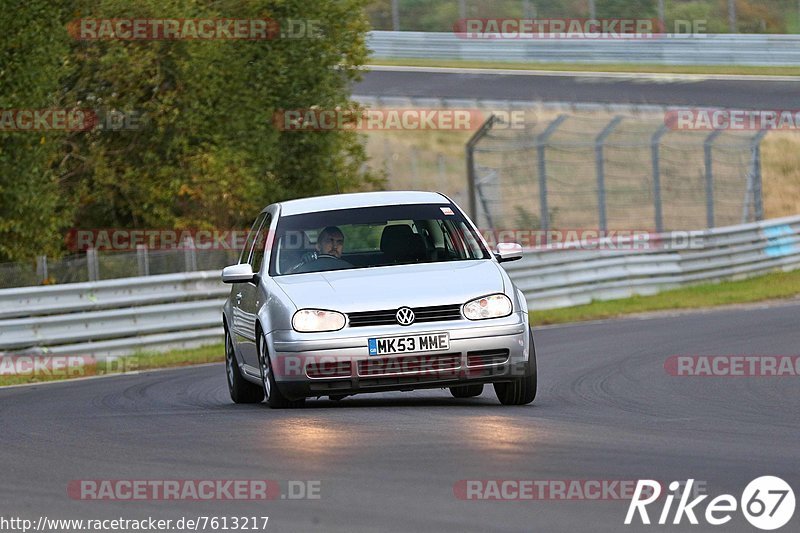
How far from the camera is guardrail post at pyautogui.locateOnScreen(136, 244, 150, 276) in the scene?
66.6ft

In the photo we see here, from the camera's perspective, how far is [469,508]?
6.17 m

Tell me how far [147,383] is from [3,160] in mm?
7930

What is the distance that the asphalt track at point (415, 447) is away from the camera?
6.25 m

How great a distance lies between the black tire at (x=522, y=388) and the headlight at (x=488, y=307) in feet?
0.87

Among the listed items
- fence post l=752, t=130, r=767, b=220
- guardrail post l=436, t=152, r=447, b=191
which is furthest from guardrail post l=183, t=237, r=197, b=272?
guardrail post l=436, t=152, r=447, b=191

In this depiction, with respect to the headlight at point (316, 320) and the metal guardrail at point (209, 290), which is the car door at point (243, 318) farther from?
the metal guardrail at point (209, 290)

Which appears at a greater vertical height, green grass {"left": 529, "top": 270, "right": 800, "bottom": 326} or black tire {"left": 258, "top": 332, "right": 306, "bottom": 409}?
black tire {"left": 258, "top": 332, "right": 306, "bottom": 409}

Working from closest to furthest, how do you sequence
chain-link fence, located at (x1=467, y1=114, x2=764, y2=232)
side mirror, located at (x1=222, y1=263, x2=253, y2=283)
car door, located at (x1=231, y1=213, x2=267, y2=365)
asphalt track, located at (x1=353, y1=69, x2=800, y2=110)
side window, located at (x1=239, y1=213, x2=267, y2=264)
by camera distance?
side mirror, located at (x1=222, y1=263, x2=253, y2=283) < car door, located at (x1=231, y1=213, x2=267, y2=365) < side window, located at (x1=239, y1=213, x2=267, y2=264) < chain-link fence, located at (x1=467, y1=114, x2=764, y2=232) < asphalt track, located at (x1=353, y1=69, x2=800, y2=110)

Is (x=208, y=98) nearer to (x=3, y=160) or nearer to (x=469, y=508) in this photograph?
(x=3, y=160)

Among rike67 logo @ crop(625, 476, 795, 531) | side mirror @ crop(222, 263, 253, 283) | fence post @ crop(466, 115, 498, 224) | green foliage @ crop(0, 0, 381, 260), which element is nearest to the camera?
rike67 logo @ crop(625, 476, 795, 531)

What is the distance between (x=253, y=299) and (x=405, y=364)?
1702 millimetres

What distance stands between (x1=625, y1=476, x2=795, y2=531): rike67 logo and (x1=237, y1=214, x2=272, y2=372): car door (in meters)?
4.72

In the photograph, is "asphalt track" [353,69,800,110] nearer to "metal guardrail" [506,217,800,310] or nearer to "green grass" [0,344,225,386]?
"metal guardrail" [506,217,800,310]


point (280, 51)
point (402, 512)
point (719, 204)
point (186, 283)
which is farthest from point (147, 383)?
point (719, 204)
